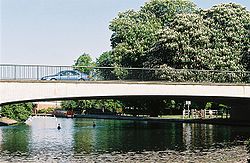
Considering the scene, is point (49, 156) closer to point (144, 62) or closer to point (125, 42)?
point (144, 62)

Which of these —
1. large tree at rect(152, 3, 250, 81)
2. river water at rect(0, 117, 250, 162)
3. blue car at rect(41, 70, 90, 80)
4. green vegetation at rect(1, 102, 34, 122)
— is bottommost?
river water at rect(0, 117, 250, 162)

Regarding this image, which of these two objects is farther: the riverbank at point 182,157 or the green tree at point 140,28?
the green tree at point 140,28

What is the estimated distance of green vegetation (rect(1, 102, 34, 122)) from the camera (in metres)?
74.3

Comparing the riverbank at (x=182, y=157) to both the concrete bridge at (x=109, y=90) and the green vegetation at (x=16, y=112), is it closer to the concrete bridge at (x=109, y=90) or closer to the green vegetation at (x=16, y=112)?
the concrete bridge at (x=109, y=90)

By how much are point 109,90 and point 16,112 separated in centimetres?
4098

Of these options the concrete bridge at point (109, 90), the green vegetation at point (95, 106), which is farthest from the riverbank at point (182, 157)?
the green vegetation at point (95, 106)

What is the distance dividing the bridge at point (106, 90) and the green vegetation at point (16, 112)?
120 feet

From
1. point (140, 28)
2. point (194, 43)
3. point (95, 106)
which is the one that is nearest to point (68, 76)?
point (194, 43)

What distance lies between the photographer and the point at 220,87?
146 ft

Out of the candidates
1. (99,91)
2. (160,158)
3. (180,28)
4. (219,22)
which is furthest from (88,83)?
(219,22)

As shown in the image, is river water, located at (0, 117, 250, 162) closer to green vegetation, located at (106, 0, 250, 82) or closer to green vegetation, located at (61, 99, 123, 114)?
green vegetation, located at (106, 0, 250, 82)

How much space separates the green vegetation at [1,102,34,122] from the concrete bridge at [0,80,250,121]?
3721cm

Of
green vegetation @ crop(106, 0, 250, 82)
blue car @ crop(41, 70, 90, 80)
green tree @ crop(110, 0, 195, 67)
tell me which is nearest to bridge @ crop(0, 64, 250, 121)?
blue car @ crop(41, 70, 90, 80)

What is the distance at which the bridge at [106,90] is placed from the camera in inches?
1404
